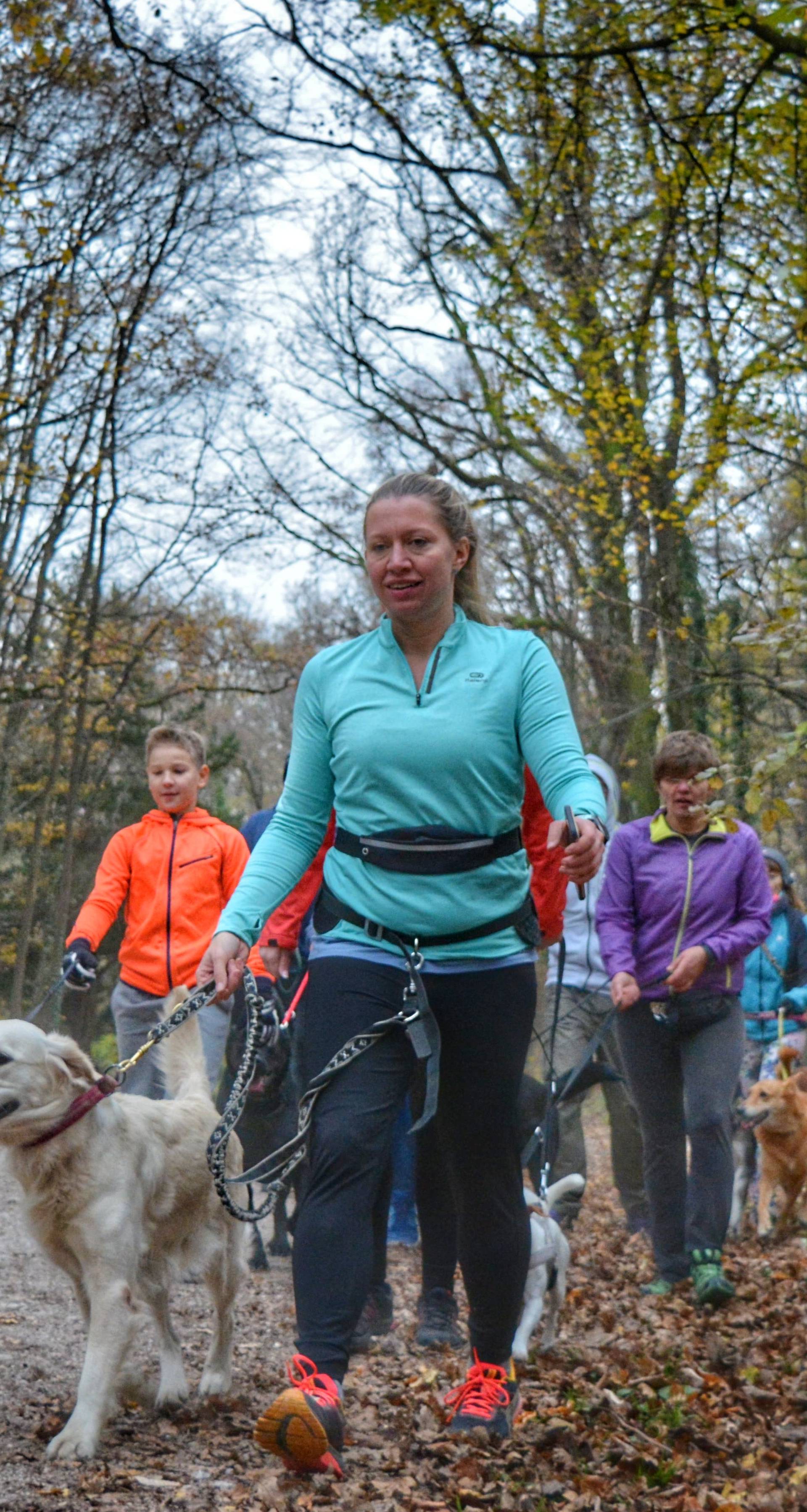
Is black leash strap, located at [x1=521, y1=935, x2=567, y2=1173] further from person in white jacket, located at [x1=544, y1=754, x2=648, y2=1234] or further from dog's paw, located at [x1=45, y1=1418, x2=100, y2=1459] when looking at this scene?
person in white jacket, located at [x1=544, y1=754, x2=648, y2=1234]

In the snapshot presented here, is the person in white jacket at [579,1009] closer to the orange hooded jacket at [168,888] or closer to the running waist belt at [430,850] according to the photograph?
the orange hooded jacket at [168,888]

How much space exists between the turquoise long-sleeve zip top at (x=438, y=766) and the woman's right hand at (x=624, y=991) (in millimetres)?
2432

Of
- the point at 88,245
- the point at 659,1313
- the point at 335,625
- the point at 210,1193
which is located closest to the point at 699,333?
the point at 88,245

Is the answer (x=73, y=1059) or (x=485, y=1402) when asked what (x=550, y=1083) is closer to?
(x=485, y=1402)

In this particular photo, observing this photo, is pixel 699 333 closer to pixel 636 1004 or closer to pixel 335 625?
pixel 636 1004

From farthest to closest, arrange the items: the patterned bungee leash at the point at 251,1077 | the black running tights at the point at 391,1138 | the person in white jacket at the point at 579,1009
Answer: the person in white jacket at the point at 579,1009, the patterned bungee leash at the point at 251,1077, the black running tights at the point at 391,1138

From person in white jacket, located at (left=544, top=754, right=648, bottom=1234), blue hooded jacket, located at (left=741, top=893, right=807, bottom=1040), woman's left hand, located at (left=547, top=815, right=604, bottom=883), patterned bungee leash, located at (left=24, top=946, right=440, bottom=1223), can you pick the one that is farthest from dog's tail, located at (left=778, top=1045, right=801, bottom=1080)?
woman's left hand, located at (left=547, top=815, right=604, bottom=883)

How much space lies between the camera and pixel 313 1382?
9.80 ft

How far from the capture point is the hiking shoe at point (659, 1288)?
19.2 feet

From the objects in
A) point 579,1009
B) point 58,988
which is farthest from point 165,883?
point 579,1009

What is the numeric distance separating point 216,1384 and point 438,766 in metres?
2.24

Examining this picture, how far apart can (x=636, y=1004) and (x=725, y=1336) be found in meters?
1.31

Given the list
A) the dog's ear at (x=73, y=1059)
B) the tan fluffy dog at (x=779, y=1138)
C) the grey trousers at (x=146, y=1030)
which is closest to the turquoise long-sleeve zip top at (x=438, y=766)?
the dog's ear at (x=73, y=1059)

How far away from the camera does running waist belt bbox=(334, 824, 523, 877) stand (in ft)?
10.7
